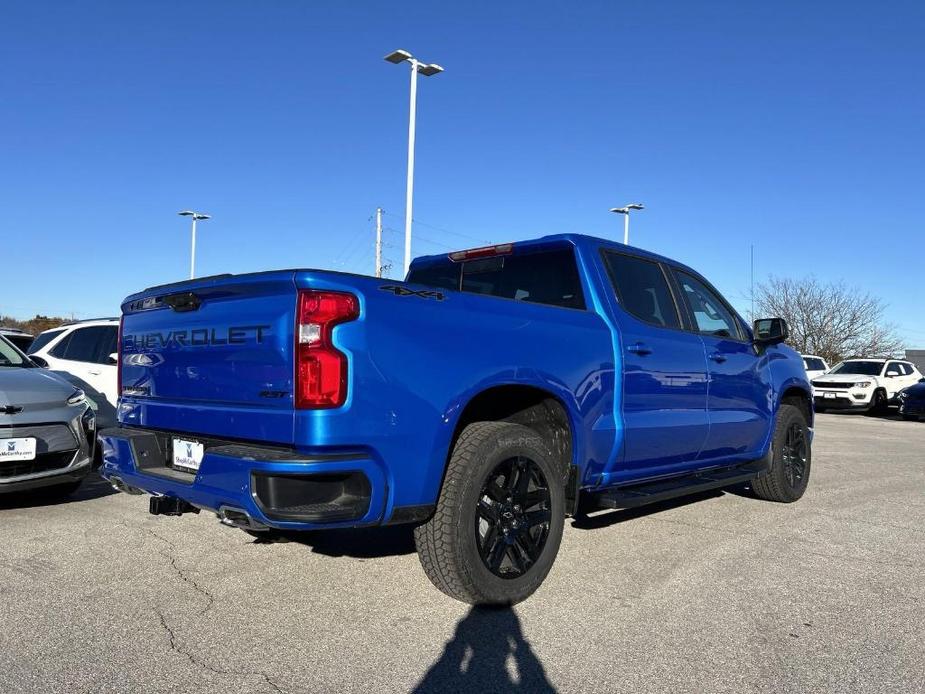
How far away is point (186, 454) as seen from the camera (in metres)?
→ 3.53

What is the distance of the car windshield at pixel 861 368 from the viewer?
21.7 meters

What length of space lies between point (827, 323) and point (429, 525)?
153 ft

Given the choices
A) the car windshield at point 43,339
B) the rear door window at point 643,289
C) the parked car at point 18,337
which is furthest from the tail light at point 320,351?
the parked car at point 18,337

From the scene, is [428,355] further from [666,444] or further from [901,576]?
[901,576]

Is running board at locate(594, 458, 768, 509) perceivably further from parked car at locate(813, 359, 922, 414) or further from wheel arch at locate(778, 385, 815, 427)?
parked car at locate(813, 359, 922, 414)

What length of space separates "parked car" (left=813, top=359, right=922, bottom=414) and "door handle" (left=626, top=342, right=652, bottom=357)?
711 inches

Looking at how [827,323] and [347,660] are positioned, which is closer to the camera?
[347,660]

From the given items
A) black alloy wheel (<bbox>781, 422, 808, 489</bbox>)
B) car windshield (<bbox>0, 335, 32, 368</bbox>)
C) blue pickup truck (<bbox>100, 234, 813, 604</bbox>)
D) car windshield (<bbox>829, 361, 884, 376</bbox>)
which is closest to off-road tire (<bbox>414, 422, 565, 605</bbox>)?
blue pickup truck (<bbox>100, 234, 813, 604</bbox>)

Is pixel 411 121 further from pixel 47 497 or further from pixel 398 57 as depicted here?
pixel 47 497

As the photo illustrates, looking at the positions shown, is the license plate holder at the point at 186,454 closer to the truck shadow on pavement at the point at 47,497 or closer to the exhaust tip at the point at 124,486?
the exhaust tip at the point at 124,486

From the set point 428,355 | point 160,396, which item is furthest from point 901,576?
point 160,396

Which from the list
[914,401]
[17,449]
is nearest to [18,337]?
[17,449]

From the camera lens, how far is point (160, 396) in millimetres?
3766

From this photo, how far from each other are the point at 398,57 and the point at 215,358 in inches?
582
